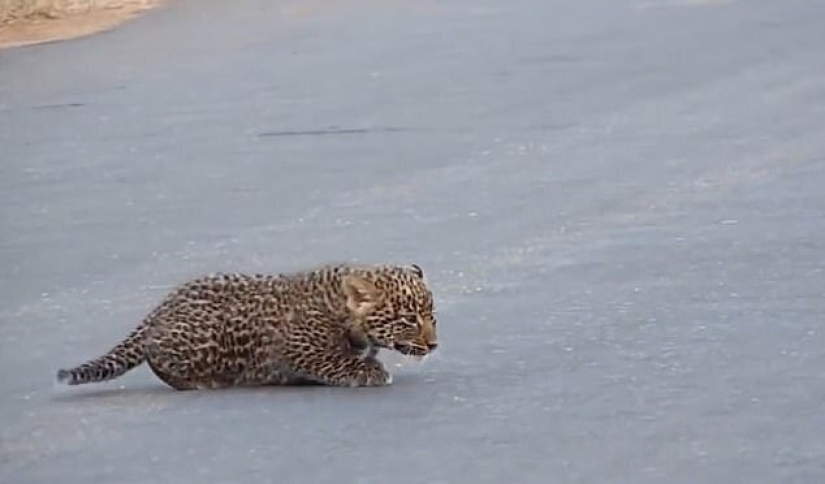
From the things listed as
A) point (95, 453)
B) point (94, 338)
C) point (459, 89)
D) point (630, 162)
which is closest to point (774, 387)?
point (95, 453)

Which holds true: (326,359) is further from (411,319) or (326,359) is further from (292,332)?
(411,319)

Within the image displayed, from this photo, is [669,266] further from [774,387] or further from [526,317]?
[774,387]

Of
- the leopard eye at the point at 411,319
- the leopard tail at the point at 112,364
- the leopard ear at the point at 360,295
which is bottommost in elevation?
the leopard tail at the point at 112,364

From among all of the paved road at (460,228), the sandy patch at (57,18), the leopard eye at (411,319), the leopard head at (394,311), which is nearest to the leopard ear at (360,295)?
the leopard head at (394,311)

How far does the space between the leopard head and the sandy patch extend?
12767 mm

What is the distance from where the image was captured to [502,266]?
10.6m

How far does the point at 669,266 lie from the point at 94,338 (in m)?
2.33

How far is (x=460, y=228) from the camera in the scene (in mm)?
11688

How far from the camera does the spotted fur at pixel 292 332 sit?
27.9ft

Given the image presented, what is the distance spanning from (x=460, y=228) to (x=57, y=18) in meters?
11.7

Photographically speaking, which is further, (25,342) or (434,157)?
(434,157)

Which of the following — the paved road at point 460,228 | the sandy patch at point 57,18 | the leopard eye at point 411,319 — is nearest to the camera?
the paved road at point 460,228

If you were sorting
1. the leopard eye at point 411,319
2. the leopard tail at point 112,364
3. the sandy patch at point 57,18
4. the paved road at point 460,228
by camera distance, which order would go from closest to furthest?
the paved road at point 460,228, the leopard eye at point 411,319, the leopard tail at point 112,364, the sandy patch at point 57,18

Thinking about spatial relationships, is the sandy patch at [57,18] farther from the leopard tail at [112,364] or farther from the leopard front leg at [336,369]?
the leopard front leg at [336,369]
